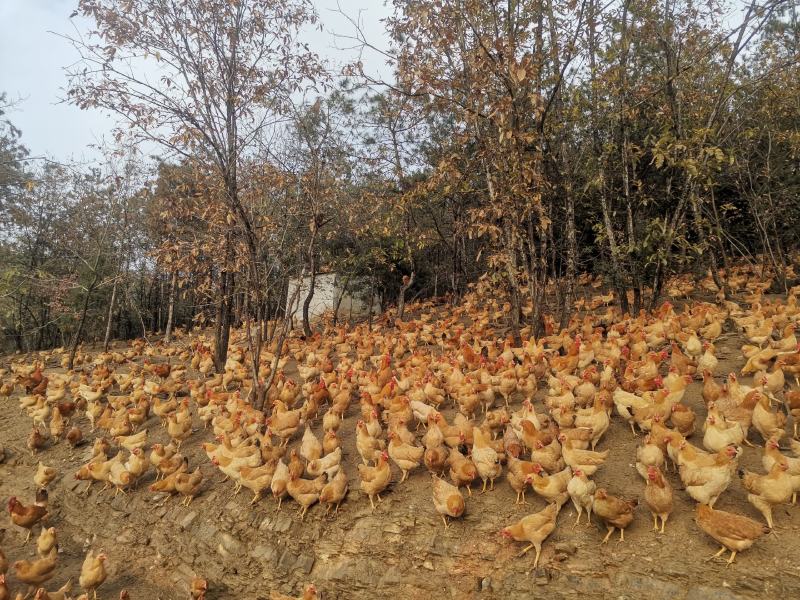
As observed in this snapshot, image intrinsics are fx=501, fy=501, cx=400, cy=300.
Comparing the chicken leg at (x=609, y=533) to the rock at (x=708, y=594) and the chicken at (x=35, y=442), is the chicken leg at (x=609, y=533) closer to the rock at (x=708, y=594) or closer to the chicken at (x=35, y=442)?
the rock at (x=708, y=594)

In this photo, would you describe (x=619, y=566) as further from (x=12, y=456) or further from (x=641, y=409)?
(x=12, y=456)

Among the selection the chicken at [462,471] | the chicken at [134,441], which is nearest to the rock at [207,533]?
the chicken at [134,441]

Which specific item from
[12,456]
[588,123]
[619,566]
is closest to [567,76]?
[588,123]

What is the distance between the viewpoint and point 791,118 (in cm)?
1380

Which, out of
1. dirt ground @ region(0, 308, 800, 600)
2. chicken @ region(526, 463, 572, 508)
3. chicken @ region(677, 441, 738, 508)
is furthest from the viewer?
chicken @ region(526, 463, 572, 508)

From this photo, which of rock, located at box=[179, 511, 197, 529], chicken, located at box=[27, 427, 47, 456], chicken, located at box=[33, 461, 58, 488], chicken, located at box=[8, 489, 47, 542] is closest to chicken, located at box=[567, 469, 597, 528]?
rock, located at box=[179, 511, 197, 529]

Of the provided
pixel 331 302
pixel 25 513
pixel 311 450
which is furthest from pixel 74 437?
pixel 331 302

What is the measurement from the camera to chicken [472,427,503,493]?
5.88m

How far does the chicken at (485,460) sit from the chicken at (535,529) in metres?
0.91

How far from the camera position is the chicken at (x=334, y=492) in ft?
20.4

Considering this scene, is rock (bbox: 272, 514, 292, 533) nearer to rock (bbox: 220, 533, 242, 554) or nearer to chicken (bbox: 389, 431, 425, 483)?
rock (bbox: 220, 533, 242, 554)

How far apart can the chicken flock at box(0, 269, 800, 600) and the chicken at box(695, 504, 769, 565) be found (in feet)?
0.04

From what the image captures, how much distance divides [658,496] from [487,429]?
2.36 meters

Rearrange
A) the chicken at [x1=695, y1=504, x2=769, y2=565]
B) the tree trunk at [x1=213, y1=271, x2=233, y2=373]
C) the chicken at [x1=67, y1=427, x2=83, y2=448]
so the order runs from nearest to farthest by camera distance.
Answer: the chicken at [x1=695, y1=504, x2=769, y2=565]
the chicken at [x1=67, y1=427, x2=83, y2=448]
the tree trunk at [x1=213, y1=271, x2=233, y2=373]
